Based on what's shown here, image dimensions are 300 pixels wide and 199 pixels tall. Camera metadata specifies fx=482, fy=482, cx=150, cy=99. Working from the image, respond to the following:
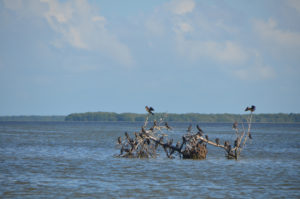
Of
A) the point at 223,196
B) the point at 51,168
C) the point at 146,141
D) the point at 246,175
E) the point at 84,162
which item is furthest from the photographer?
the point at 146,141

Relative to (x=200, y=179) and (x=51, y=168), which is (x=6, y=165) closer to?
(x=51, y=168)

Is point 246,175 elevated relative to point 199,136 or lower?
lower

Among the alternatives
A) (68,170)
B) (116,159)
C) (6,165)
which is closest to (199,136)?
(116,159)

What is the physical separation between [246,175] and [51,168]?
8107 mm

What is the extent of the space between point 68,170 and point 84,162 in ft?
11.0

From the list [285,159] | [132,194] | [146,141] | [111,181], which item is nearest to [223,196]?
[132,194]

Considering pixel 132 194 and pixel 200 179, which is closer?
pixel 132 194

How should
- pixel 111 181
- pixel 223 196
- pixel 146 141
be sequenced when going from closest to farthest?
1. pixel 223 196
2. pixel 111 181
3. pixel 146 141

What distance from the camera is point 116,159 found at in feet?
81.8

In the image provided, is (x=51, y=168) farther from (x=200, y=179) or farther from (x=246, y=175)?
(x=246, y=175)

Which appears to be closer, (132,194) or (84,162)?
(132,194)

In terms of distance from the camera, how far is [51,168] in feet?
67.1

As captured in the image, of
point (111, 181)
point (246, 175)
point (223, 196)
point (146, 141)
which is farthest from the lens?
point (146, 141)

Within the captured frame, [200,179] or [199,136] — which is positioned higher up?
[199,136]
